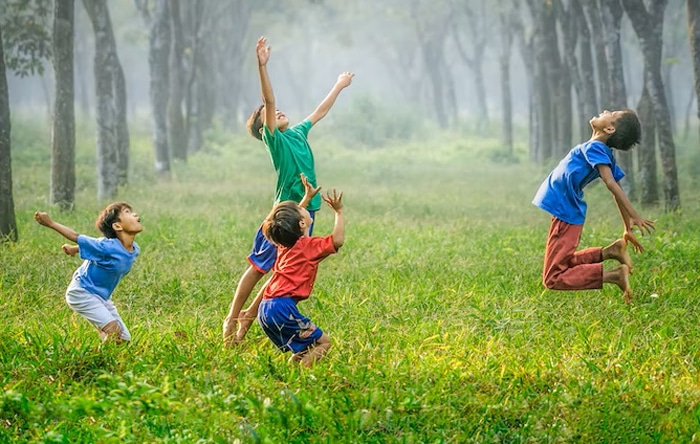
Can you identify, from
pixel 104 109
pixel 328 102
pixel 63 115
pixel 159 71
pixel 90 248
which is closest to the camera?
pixel 90 248

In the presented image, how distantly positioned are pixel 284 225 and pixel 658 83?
30.4 ft

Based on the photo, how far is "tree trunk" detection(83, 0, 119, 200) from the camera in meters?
14.6

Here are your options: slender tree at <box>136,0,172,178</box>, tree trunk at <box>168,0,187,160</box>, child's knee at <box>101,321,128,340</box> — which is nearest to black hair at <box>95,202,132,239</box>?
child's knee at <box>101,321,128,340</box>

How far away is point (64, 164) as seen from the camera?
12.8m

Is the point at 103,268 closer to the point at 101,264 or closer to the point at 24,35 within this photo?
the point at 101,264

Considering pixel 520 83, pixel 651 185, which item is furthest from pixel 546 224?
pixel 520 83

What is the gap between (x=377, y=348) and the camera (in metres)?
5.76

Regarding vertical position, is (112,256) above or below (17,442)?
above

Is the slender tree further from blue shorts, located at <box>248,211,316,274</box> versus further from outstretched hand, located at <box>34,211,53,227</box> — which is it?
outstretched hand, located at <box>34,211,53,227</box>

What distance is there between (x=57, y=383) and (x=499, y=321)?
3197mm

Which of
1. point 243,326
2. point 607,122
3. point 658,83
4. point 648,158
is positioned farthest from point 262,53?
point 648,158

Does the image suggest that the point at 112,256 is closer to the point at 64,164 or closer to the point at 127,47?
the point at 64,164

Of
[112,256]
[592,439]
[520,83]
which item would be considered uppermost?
[520,83]

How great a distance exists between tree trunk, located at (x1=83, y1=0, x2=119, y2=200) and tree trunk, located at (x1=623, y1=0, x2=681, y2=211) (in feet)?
28.0
